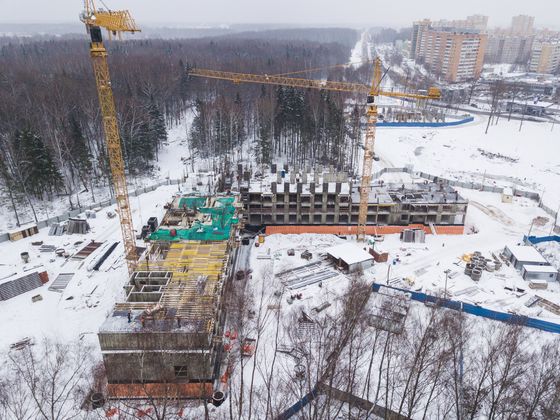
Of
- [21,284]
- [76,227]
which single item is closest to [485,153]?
[76,227]

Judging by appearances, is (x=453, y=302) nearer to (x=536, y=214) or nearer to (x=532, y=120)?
(x=536, y=214)

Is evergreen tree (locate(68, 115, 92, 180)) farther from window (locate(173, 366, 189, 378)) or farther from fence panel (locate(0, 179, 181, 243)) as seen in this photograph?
window (locate(173, 366, 189, 378))

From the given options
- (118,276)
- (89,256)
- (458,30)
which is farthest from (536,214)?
(458,30)

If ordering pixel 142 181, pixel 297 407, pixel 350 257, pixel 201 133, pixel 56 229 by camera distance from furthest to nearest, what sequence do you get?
1. pixel 201 133
2. pixel 142 181
3. pixel 56 229
4. pixel 350 257
5. pixel 297 407

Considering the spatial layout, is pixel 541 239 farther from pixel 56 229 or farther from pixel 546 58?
pixel 546 58

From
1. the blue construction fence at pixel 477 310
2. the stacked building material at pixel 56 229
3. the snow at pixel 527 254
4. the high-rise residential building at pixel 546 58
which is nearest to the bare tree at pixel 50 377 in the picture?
the stacked building material at pixel 56 229
